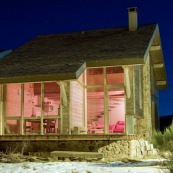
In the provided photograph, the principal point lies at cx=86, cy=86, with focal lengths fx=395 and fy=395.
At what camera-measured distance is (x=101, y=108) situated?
15953 mm

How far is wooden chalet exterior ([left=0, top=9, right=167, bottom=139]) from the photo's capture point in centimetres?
1367

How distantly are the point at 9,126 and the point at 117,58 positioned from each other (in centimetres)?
525

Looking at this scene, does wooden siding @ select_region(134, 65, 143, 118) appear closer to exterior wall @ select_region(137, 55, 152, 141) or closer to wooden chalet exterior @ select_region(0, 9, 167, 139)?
wooden chalet exterior @ select_region(0, 9, 167, 139)

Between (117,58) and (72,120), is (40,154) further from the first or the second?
(117,58)

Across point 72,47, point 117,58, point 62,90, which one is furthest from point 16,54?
point 117,58

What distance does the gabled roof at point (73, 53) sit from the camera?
1338 centimetres

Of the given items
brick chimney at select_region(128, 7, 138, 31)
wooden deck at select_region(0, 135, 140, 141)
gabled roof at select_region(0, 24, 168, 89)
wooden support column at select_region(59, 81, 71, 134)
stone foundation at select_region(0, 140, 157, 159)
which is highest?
brick chimney at select_region(128, 7, 138, 31)

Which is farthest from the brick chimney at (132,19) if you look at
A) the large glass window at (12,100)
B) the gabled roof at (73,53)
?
the large glass window at (12,100)

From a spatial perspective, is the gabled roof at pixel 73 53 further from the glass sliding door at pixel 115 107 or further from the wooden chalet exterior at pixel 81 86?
the glass sliding door at pixel 115 107

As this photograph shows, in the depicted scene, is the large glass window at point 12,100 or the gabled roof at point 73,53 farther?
the large glass window at point 12,100

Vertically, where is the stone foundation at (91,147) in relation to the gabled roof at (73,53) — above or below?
below

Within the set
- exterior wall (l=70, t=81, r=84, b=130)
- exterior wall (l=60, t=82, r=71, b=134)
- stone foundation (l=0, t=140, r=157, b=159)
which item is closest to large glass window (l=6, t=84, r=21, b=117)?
stone foundation (l=0, t=140, r=157, b=159)

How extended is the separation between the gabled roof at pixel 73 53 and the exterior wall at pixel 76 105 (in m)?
1.06

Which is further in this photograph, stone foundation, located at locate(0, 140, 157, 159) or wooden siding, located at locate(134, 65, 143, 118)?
wooden siding, located at locate(134, 65, 143, 118)
